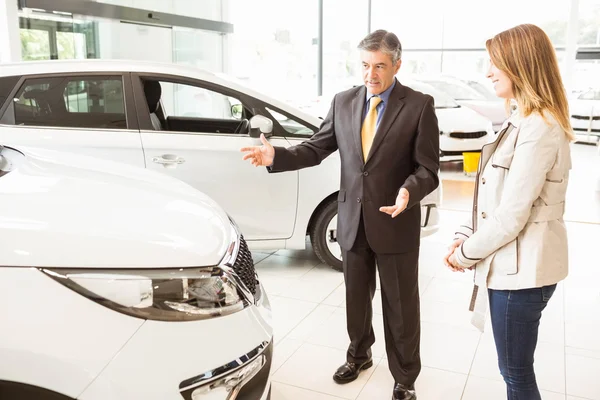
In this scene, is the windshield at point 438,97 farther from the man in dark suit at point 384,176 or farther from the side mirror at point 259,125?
the man in dark suit at point 384,176

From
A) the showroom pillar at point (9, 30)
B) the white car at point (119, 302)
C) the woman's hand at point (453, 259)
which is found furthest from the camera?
the showroom pillar at point (9, 30)

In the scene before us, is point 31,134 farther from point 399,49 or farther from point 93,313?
point 93,313

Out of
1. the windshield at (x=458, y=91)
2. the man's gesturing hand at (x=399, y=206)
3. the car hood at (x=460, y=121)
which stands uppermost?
the man's gesturing hand at (x=399, y=206)

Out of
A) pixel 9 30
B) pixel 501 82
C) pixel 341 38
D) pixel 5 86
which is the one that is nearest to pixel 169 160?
pixel 5 86

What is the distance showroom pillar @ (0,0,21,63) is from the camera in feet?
20.2

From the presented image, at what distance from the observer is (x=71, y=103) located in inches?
154

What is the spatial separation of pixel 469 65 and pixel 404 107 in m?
13.5

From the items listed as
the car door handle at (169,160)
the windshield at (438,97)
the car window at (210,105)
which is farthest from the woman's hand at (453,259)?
the windshield at (438,97)

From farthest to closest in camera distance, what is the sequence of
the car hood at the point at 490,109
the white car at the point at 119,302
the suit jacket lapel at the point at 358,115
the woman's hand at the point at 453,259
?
the car hood at the point at 490,109 → the suit jacket lapel at the point at 358,115 → the woman's hand at the point at 453,259 → the white car at the point at 119,302

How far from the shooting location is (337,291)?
4.04 meters

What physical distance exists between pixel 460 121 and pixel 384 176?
691 centimetres

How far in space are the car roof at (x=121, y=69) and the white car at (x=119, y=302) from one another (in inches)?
94.1

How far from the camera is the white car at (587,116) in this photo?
1163 centimetres

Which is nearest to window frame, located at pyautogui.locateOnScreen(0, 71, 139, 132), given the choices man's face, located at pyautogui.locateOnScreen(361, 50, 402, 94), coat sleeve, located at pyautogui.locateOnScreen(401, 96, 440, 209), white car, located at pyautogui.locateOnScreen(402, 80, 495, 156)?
man's face, located at pyautogui.locateOnScreen(361, 50, 402, 94)
